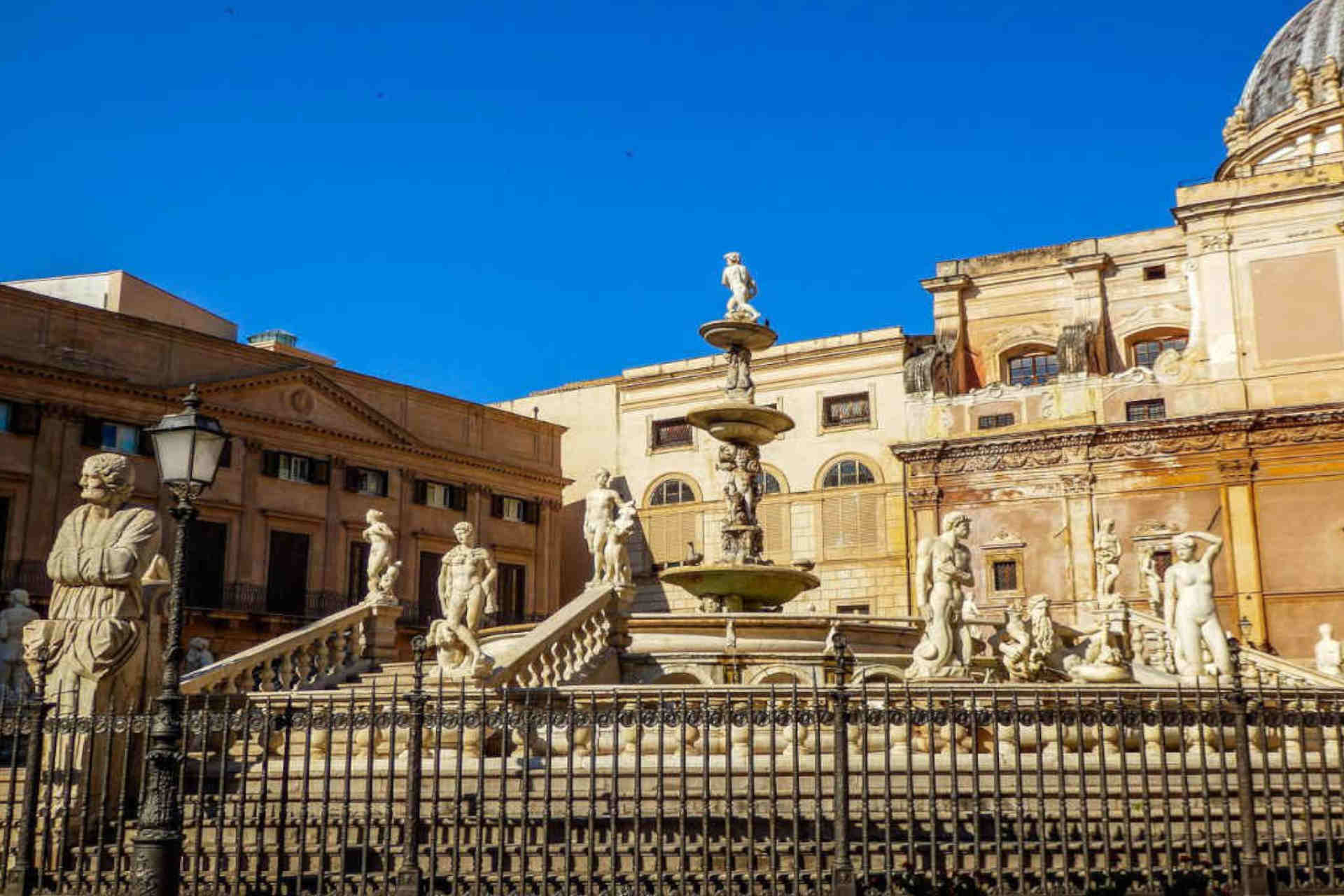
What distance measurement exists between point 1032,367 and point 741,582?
72.5 feet

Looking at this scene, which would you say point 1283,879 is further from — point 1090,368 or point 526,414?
point 526,414

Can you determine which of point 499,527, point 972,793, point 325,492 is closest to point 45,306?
point 325,492

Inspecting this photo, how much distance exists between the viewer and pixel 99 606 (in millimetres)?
9383

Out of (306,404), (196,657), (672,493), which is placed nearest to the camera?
(196,657)

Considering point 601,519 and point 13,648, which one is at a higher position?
point 601,519

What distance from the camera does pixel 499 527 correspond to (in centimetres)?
4281

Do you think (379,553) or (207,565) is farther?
(207,565)

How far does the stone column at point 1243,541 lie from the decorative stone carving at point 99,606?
29.5 meters

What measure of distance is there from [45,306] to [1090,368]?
91.2 feet

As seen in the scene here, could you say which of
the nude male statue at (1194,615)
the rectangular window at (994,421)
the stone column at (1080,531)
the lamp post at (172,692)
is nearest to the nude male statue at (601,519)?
the nude male statue at (1194,615)

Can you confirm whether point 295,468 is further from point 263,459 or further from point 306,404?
point 306,404

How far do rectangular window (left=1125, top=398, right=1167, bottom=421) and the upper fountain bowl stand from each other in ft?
57.9

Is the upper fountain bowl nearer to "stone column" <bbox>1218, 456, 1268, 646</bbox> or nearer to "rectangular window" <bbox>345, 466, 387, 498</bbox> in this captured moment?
"stone column" <bbox>1218, 456, 1268, 646</bbox>

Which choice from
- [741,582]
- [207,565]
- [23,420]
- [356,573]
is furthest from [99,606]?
[356,573]
